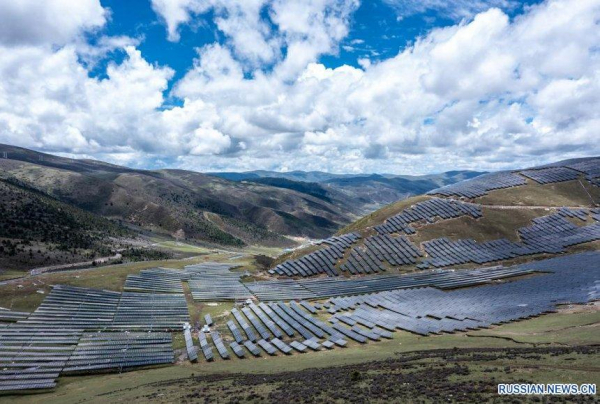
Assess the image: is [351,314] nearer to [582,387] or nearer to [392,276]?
[392,276]

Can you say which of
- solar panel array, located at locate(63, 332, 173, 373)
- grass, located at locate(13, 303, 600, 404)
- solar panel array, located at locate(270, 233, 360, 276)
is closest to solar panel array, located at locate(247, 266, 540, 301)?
solar panel array, located at locate(270, 233, 360, 276)

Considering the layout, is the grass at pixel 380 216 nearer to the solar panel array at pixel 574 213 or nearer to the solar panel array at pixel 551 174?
the solar panel array at pixel 574 213

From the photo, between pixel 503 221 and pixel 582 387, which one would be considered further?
pixel 503 221

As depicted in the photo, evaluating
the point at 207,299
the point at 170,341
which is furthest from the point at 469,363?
the point at 207,299

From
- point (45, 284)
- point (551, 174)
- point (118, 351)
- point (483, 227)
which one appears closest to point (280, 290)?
point (118, 351)

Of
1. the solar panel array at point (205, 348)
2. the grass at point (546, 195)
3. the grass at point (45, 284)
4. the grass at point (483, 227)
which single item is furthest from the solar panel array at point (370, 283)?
the grass at point (546, 195)

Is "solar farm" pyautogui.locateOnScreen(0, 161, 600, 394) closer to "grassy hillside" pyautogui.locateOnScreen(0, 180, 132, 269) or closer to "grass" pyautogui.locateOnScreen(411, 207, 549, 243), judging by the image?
"grass" pyautogui.locateOnScreen(411, 207, 549, 243)
